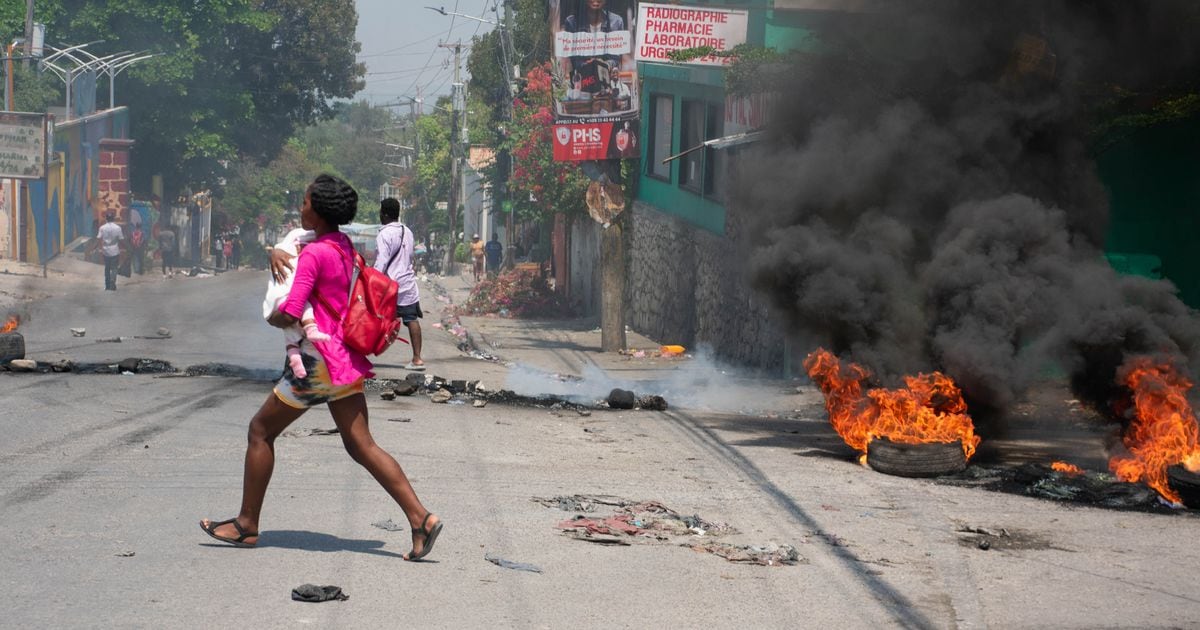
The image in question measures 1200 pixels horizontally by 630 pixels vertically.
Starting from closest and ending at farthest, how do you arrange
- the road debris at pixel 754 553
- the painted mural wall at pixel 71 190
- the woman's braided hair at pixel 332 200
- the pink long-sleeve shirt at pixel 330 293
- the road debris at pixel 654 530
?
the pink long-sleeve shirt at pixel 330 293
the woman's braided hair at pixel 332 200
the road debris at pixel 754 553
the road debris at pixel 654 530
the painted mural wall at pixel 71 190

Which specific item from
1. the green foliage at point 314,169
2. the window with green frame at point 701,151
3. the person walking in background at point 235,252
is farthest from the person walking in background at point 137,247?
the window with green frame at point 701,151

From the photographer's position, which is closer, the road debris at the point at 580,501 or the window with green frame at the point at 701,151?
the road debris at the point at 580,501

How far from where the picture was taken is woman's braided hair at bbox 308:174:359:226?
5.80 m

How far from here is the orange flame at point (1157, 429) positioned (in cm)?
809

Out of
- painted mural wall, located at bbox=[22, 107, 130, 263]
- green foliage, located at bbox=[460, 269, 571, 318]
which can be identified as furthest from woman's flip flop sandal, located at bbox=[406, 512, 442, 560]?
painted mural wall, located at bbox=[22, 107, 130, 263]

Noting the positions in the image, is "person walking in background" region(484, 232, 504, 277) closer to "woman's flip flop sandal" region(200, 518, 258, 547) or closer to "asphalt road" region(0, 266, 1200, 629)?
"asphalt road" region(0, 266, 1200, 629)

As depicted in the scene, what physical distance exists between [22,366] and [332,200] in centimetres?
755

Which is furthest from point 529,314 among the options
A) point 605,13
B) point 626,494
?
point 626,494

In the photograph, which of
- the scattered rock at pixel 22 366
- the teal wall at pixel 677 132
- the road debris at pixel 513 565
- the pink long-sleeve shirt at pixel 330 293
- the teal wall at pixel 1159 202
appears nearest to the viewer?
the pink long-sleeve shirt at pixel 330 293

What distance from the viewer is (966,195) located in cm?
1004

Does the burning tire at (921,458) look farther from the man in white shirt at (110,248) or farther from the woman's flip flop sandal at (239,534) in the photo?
the man in white shirt at (110,248)

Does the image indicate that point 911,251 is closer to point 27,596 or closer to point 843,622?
point 843,622

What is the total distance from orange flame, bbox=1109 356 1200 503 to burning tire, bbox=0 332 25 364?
9.68 metres

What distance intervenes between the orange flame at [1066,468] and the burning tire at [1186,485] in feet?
2.73
